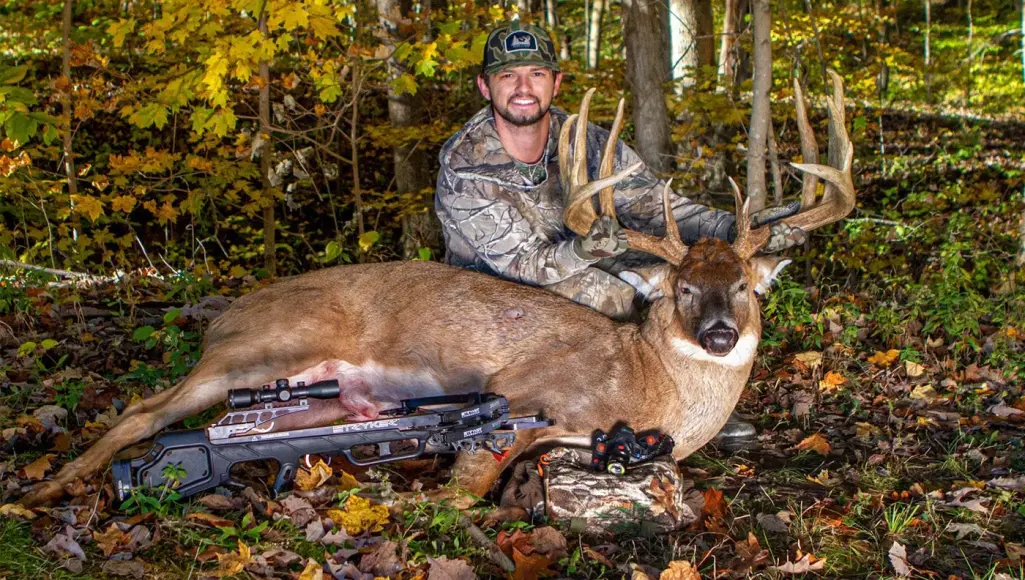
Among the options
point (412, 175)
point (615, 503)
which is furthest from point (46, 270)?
point (615, 503)

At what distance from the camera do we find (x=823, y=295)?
26.5 feet

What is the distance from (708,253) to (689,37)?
18.3 feet

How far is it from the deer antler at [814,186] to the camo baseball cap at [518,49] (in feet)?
5.46

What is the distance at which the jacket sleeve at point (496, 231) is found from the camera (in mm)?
5598

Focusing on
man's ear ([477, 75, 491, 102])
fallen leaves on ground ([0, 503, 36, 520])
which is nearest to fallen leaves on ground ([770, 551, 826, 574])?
fallen leaves on ground ([0, 503, 36, 520])

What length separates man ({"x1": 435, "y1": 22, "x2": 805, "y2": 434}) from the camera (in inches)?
225

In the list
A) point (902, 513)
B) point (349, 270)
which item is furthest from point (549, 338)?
point (902, 513)

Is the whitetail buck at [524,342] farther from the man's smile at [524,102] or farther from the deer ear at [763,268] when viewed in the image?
the man's smile at [524,102]

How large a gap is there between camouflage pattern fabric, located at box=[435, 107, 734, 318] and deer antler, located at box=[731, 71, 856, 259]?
0.57 metres

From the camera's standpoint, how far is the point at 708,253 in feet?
16.1

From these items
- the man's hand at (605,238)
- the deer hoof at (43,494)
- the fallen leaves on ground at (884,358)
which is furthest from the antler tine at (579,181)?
the deer hoof at (43,494)

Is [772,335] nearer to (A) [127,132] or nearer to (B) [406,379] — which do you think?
(B) [406,379]

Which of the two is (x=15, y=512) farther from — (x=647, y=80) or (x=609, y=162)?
(x=647, y=80)

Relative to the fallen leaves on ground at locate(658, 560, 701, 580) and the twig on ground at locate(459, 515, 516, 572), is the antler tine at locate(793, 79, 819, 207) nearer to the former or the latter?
the fallen leaves on ground at locate(658, 560, 701, 580)
